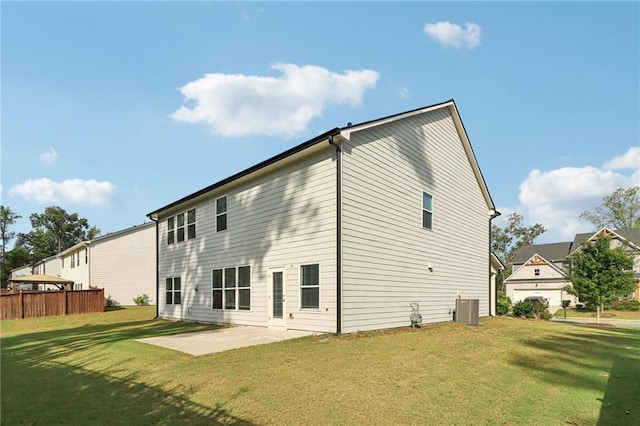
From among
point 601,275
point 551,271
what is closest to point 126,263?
point 601,275

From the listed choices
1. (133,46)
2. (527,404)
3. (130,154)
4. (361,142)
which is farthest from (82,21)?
(527,404)

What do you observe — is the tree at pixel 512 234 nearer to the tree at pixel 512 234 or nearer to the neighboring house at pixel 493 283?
the tree at pixel 512 234

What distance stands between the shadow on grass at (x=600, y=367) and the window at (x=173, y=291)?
14834mm

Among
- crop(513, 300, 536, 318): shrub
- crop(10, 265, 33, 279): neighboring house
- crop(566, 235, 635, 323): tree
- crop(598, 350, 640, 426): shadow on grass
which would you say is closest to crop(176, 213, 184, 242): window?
crop(598, 350, 640, 426): shadow on grass

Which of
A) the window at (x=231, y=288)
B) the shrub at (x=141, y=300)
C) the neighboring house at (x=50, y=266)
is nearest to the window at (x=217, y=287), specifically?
the window at (x=231, y=288)

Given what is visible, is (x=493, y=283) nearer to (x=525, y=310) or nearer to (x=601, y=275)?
(x=525, y=310)

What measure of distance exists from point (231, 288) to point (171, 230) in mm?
6628

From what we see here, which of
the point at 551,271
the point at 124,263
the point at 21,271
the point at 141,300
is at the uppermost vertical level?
the point at 124,263

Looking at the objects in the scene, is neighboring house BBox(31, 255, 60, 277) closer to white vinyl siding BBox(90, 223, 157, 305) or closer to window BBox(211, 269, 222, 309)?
white vinyl siding BBox(90, 223, 157, 305)

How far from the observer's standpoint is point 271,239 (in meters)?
13.6

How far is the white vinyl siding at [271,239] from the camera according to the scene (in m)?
11.6

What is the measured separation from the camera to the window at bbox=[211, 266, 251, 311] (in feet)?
48.6

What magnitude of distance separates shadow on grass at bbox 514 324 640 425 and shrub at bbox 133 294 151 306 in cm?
2805

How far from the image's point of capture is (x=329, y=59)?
15.3 metres
